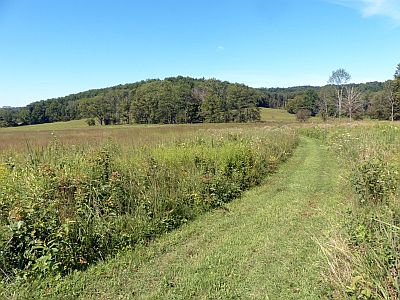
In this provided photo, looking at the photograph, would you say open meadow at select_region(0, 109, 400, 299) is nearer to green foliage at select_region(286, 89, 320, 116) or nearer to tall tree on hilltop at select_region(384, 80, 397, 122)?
tall tree on hilltop at select_region(384, 80, 397, 122)

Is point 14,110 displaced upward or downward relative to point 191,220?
upward

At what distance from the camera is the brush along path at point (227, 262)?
3939 millimetres

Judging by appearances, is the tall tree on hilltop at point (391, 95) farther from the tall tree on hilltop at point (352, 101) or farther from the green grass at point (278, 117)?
the green grass at point (278, 117)

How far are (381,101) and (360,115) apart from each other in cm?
588

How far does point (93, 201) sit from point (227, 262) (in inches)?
101

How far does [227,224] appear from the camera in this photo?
648 centimetres

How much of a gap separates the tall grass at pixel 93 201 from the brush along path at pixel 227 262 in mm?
330

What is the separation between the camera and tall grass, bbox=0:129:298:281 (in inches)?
169

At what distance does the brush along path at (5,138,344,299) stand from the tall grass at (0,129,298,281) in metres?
0.33

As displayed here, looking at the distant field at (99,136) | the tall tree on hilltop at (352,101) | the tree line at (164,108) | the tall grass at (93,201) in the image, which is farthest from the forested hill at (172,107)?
the tall grass at (93,201)

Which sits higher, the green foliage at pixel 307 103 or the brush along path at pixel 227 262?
the green foliage at pixel 307 103

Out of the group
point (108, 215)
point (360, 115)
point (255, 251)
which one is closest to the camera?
point (255, 251)

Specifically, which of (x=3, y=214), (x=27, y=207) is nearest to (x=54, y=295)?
(x=27, y=207)

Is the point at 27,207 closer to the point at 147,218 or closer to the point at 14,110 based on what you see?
the point at 147,218
